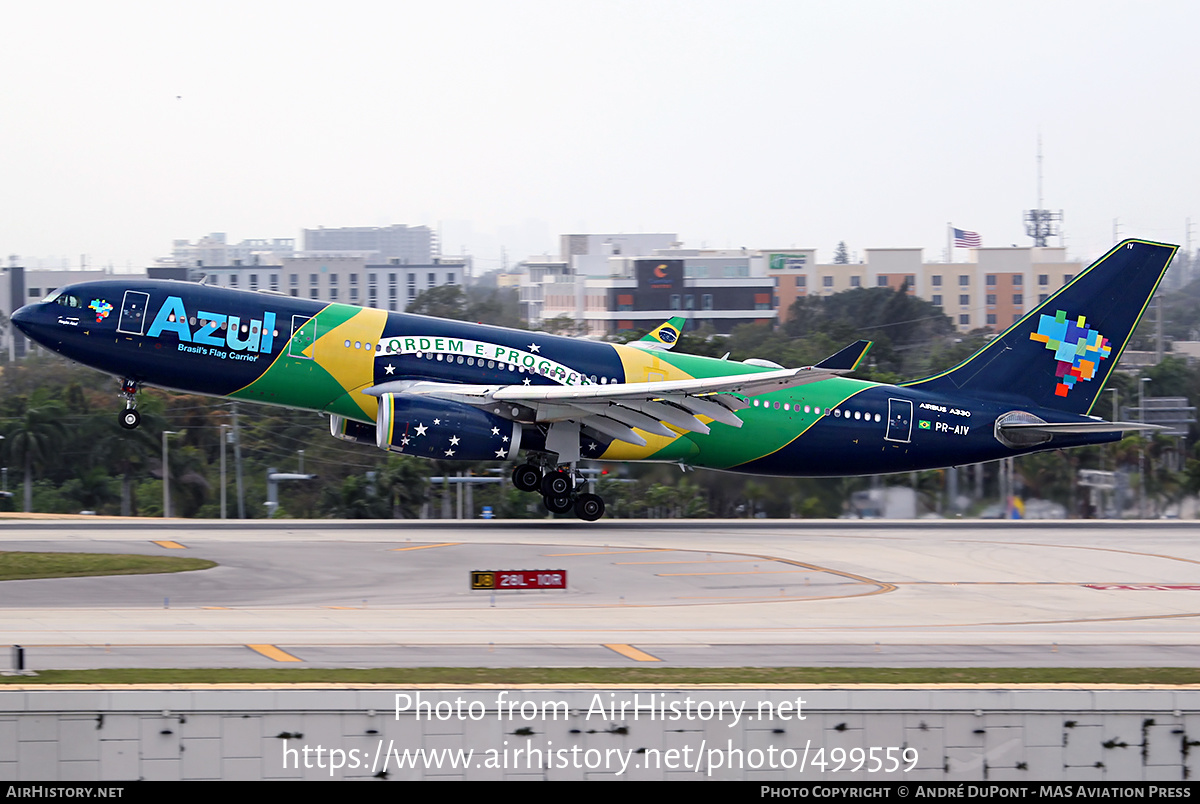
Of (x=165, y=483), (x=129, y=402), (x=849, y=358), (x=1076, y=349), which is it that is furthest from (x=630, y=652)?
(x=165, y=483)

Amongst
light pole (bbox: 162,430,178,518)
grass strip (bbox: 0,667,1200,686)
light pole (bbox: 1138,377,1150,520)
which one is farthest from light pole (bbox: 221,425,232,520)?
grass strip (bbox: 0,667,1200,686)

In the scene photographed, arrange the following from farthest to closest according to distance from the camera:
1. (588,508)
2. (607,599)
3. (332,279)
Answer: (332,279) < (588,508) < (607,599)

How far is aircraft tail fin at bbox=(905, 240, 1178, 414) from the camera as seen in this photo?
127 feet

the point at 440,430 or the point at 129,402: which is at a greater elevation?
the point at 129,402

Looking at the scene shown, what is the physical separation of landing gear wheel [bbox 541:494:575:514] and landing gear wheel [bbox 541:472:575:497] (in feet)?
0.81

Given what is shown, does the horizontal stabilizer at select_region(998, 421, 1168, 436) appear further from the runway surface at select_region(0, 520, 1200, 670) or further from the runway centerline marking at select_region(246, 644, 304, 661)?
the runway centerline marking at select_region(246, 644, 304, 661)

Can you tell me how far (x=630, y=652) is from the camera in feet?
67.3

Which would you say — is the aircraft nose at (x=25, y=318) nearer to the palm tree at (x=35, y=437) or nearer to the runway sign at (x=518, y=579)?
the runway sign at (x=518, y=579)

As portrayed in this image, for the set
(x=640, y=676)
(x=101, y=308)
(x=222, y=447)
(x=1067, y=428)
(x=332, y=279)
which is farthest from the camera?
(x=332, y=279)

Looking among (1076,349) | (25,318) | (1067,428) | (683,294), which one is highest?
(683,294)

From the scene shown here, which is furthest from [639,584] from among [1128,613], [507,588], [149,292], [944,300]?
[944,300]

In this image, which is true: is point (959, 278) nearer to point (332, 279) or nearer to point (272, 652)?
point (332, 279)

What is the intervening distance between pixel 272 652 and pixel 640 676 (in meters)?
5.74

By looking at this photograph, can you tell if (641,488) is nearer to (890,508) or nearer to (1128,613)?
(890,508)
